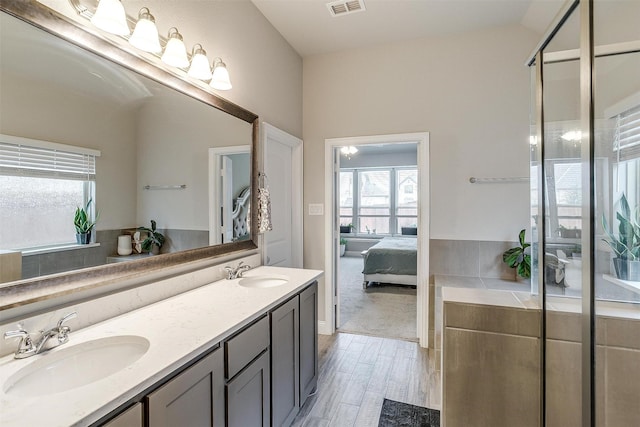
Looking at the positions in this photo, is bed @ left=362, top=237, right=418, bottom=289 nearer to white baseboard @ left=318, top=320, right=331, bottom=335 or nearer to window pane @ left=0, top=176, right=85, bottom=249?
white baseboard @ left=318, top=320, right=331, bottom=335

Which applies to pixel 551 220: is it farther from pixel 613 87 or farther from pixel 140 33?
pixel 140 33

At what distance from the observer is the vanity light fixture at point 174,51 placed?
158cm

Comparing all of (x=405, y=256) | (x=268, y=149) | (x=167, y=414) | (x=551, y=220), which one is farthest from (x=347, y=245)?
(x=167, y=414)

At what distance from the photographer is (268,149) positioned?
2756mm

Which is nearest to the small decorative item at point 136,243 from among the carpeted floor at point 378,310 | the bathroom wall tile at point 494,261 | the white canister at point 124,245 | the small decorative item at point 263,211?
the white canister at point 124,245

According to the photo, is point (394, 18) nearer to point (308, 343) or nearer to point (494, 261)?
point (494, 261)

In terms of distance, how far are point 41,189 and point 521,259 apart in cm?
326

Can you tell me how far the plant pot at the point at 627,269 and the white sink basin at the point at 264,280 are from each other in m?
1.71

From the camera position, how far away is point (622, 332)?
1.13 m

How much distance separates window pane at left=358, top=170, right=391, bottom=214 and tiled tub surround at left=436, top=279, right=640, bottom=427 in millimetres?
6953

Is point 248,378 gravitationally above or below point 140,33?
below

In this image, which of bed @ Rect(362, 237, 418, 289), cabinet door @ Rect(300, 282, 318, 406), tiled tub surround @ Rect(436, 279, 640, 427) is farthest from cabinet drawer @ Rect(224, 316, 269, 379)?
bed @ Rect(362, 237, 418, 289)

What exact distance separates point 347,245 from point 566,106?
7238mm

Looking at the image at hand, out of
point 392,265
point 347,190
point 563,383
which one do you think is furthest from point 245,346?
point 347,190
